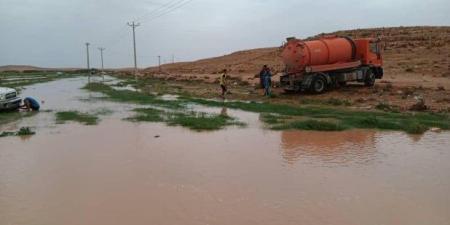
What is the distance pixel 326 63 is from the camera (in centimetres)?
2666

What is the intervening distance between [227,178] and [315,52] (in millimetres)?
18120

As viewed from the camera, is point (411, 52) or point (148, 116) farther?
point (411, 52)

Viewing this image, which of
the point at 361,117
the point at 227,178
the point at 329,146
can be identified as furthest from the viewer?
the point at 361,117

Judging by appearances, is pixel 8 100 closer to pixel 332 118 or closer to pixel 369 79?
pixel 332 118

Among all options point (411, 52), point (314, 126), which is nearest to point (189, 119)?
point (314, 126)

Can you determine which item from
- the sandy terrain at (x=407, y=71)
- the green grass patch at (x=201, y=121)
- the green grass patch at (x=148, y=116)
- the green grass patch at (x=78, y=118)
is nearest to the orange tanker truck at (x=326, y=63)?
the sandy terrain at (x=407, y=71)

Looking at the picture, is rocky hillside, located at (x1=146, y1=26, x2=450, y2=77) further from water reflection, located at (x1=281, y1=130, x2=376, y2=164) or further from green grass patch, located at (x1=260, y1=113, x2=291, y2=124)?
water reflection, located at (x1=281, y1=130, x2=376, y2=164)

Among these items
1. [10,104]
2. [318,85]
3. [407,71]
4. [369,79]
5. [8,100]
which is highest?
[407,71]

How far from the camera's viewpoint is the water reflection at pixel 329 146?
10938 mm

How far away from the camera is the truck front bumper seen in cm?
2112

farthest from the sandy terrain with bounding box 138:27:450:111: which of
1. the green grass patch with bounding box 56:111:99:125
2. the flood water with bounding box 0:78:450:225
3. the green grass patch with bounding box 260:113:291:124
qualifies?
the green grass patch with bounding box 56:111:99:125

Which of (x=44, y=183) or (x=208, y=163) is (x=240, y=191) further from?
(x=44, y=183)

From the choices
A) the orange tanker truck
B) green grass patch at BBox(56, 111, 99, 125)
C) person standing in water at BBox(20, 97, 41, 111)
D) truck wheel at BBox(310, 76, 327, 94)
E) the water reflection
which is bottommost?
the water reflection

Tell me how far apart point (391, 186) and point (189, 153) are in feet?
15.8
